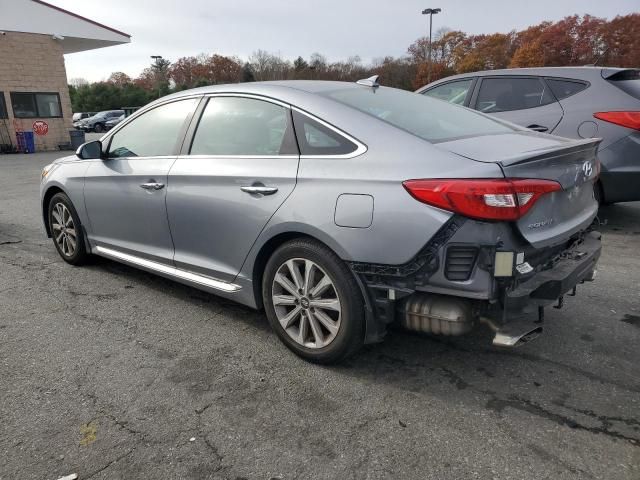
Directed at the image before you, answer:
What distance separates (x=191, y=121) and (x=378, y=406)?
7.66ft

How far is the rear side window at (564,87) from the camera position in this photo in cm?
565

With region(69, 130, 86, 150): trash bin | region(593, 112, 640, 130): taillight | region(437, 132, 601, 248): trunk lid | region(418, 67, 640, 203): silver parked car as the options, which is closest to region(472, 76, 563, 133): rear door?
region(418, 67, 640, 203): silver parked car

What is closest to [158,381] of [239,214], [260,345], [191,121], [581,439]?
[260,345]

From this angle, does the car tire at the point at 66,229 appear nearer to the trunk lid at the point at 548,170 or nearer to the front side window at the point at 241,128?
the front side window at the point at 241,128

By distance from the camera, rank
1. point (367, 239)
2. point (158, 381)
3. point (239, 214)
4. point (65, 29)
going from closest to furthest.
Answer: point (367, 239)
point (158, 381)
point (239, 214)
point (65, 29)

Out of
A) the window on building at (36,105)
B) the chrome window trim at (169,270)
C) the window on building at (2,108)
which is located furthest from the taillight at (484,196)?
the window on building at (36,105)

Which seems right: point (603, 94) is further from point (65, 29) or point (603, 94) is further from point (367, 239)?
point (65, 29)

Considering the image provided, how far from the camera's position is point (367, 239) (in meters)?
2.52

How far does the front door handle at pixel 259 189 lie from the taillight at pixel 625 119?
13.7 ft

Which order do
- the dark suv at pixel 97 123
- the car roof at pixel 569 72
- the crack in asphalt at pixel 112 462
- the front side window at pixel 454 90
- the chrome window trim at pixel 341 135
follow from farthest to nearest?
the dark suv at pixel 97 123 < the front side window at pixel 454 90 < the car roof at pixel 569 72 < the chrome window trim at pixel 341 135 < the crack in asphalt at pixel 112 462

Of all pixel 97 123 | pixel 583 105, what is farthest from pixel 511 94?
pixel 97 123

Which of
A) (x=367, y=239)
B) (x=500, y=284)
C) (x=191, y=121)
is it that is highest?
(x=191, y=121)

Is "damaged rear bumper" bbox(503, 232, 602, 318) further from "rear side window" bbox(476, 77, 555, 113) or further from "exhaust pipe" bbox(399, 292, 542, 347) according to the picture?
"rear side window" bbox(476, 77, 555, 113)

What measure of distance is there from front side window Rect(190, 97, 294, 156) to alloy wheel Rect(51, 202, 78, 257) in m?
1.95
